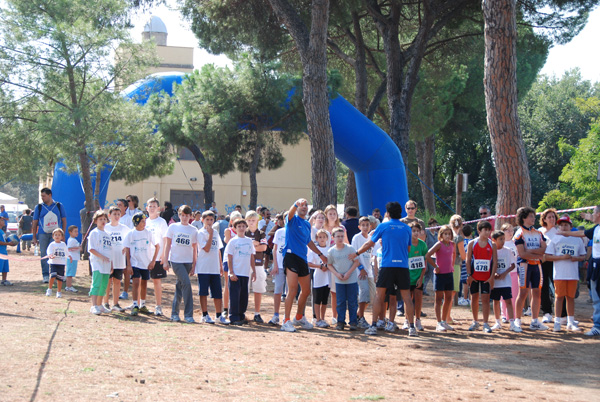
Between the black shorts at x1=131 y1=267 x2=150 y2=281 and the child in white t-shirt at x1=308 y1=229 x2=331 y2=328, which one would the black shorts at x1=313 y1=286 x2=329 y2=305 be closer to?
the child in white t-shirt at x1=308 y1=229 x2=331 y2=328

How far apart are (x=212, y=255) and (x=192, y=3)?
40.9 feet

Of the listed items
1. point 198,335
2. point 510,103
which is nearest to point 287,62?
point 510,103

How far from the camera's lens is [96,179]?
63.2ft

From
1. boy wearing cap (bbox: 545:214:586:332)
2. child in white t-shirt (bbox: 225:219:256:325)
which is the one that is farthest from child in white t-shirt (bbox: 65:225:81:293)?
boy wearing cap (bbox: 545:214:586:332)

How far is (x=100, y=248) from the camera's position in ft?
33.2

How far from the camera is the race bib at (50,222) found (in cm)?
1359

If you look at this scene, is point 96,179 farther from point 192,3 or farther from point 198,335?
point 198,335

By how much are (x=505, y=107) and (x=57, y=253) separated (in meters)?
8.17

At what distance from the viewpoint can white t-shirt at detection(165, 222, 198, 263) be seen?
9734 mm

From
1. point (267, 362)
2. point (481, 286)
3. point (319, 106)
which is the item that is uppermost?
point (319, 106)

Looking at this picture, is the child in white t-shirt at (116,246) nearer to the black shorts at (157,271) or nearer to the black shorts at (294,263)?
the black shorts at (157,271)

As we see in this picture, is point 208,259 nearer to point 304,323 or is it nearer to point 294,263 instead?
point 294,263

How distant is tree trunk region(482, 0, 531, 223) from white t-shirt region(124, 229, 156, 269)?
6.26m

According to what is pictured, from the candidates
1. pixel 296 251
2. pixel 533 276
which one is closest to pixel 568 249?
pixel 533 276
